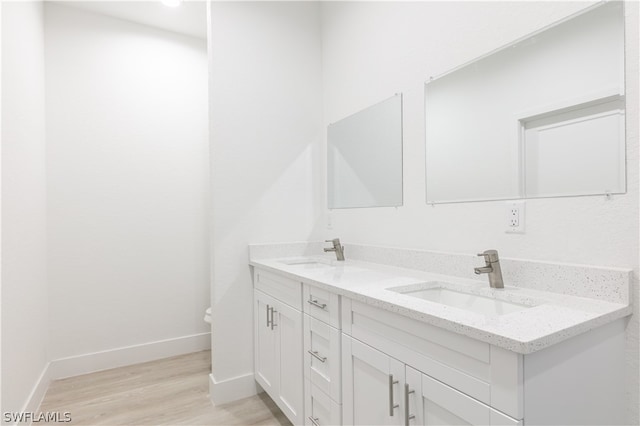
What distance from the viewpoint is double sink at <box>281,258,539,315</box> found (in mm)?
1145

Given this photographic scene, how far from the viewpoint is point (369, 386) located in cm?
118

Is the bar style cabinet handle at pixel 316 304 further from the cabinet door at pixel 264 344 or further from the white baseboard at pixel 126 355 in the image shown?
the white baseboard at pixel 126 355

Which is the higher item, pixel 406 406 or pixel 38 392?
pixel 406 406

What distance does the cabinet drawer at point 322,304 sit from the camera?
1.35 meters

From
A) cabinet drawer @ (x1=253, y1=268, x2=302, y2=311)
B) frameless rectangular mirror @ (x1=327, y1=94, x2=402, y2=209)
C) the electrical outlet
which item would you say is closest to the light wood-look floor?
cabinet drawer @ (x1=253, y1=268, x2=302, y2=311)

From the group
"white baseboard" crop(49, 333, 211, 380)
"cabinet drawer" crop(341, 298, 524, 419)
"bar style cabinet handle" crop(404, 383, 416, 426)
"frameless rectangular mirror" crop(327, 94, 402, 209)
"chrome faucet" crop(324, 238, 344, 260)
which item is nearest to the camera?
"cabinet drawer" crop(341, 298, 524, 419)

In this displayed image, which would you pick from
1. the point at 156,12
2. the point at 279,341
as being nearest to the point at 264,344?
the point at 279,341

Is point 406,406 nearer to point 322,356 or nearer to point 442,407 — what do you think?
point 442,407

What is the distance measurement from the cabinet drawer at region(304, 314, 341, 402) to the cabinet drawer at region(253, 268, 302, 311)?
0.42 ft

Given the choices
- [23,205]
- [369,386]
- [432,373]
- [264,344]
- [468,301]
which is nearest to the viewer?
[432,373]

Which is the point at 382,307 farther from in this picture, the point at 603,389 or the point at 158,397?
the point at 158,397

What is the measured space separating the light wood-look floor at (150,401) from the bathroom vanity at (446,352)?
479mm

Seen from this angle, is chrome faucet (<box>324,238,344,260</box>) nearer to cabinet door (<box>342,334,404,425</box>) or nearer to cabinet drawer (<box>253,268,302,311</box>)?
cabinet drawer (<box>253,268,302,311</box>)

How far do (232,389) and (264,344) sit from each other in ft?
1.23
